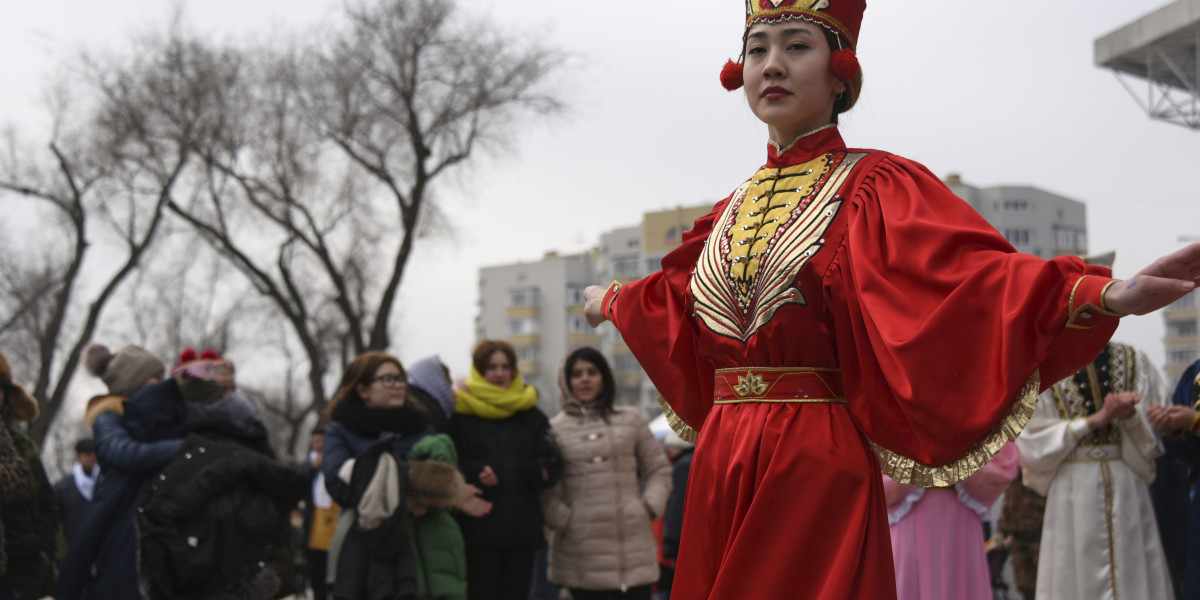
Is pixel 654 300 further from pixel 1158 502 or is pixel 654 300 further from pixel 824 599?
pixel 1158 502

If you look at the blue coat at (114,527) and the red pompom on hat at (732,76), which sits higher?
the red pompom on hat at (732,76)

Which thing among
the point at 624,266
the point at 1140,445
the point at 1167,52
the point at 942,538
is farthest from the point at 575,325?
the point at 942,538

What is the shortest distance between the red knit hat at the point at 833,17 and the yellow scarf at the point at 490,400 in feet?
14.1

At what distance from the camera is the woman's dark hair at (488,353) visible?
24.3 ft

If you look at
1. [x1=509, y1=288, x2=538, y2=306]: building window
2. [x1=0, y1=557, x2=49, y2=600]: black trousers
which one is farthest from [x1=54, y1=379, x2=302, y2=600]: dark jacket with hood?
[x1=509, y1=288, x2=538, y2=306]: building window

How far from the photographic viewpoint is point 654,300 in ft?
11.7

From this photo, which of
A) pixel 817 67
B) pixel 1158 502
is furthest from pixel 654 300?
pixel 1158 502

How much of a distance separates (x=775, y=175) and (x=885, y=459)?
90 centimetres

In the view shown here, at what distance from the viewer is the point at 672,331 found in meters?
3.45

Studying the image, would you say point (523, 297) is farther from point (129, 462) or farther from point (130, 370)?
point (129, 462)

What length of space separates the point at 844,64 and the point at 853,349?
811mm

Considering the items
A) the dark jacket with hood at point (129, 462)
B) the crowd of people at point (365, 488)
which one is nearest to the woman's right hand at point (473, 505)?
the crowd of people at point (365, 488)

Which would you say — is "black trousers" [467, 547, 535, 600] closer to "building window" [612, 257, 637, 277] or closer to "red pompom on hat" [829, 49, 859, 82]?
"red pompom on hat" [829, 49, 859, 82]

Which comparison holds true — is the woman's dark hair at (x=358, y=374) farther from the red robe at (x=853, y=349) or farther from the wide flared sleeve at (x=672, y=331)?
the red robe at (x=853, y=349)
